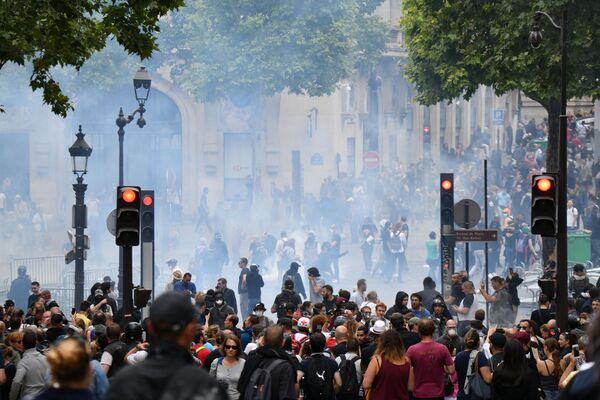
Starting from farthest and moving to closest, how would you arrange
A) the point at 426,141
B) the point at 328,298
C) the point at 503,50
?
the point at 426,141
the point at 503,50
the point at 328,298

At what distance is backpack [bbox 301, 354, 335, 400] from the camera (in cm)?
1311

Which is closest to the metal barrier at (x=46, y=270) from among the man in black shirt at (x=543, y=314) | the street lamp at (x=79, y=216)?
the street lamp at (x=79, y=216)

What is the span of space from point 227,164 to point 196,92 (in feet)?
18.7

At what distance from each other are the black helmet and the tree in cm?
521

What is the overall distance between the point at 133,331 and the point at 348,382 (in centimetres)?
200

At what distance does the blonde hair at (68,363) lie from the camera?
6.70m

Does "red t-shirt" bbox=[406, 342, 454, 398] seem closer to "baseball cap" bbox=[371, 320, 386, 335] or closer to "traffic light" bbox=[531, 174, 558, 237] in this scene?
"baseball cap" bbox=[371, 320, 386, 335]

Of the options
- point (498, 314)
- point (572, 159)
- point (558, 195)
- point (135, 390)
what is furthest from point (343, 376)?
point (572, 159)

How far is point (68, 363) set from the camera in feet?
22.1

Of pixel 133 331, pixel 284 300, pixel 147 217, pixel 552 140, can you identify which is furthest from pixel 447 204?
pixel 133 331

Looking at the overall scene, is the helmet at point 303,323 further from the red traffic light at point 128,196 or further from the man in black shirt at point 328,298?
the man in black shirt at point 328,298

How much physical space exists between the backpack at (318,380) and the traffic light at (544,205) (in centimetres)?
491

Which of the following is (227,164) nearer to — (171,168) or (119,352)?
(171,168)

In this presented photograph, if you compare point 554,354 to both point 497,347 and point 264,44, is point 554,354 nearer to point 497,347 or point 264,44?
point 497,347
